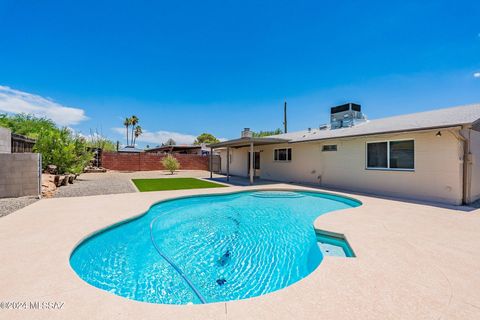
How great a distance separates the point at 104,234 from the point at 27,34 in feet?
44.3

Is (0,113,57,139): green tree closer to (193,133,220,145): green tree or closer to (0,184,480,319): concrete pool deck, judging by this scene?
(0,184,480,319): concrete pool deck

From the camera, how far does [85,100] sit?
68.7 feet

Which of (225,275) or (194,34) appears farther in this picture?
(194,34)

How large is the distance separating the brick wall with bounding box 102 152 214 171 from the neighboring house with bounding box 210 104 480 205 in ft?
41.3

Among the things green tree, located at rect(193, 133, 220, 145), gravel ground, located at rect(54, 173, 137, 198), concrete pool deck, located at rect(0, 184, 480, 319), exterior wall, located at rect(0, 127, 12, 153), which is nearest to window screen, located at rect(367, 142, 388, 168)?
concrete pool deck, located at rect(0, 184, 480, 319)

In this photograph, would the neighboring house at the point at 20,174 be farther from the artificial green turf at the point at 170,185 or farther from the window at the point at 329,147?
the window at the point at 329,147

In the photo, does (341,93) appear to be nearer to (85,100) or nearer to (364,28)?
(364,28)

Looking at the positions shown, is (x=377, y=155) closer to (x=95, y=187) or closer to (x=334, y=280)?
(x=334, y=280)

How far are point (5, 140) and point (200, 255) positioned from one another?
10964 mm

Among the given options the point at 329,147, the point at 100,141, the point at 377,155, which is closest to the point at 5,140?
the point at 329,147

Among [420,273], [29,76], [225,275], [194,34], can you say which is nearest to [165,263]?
[225,275]

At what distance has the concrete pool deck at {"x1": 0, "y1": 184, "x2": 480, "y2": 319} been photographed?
2041 mm

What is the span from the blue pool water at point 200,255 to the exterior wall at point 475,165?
19.2 ft

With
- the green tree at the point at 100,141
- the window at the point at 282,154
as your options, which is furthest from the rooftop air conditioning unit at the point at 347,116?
the green tree at the point at 100,141
